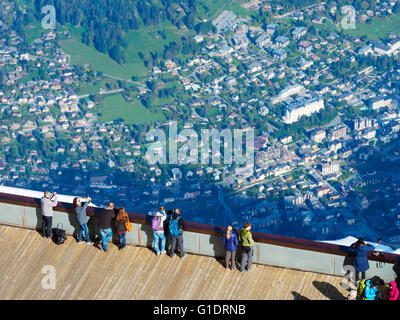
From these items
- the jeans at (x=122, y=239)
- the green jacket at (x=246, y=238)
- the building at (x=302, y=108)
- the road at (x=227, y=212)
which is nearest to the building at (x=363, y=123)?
the building at (x=302, y=108)

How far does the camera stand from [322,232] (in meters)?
66.7

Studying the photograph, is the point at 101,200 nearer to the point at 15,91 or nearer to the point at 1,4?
the point at 15,91

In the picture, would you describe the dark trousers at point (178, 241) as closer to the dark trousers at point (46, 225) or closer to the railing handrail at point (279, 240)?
the railing handrail at point (279, 240)

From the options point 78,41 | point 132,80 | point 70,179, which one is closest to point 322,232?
point 70,179

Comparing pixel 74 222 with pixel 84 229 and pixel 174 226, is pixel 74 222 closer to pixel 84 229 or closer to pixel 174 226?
pixel 84 229

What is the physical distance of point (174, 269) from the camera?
60.7 ft

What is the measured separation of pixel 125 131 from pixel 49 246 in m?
67.9

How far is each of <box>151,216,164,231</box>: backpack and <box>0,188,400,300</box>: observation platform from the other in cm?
54

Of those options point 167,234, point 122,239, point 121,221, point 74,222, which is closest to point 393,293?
point 167,234

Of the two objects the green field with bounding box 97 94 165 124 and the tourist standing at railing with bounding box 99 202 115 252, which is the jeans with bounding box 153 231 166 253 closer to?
the tourist standing at railing with bounding box 99 202 115 252

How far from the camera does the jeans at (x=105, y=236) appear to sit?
1872 centimetres

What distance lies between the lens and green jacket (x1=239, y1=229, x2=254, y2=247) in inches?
693

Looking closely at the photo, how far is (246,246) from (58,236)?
502cm

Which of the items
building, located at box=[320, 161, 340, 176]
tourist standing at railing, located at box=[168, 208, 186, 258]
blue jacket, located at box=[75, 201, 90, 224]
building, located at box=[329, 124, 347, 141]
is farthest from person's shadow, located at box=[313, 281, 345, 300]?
building, located at box=[329, 124, 347, 141]
